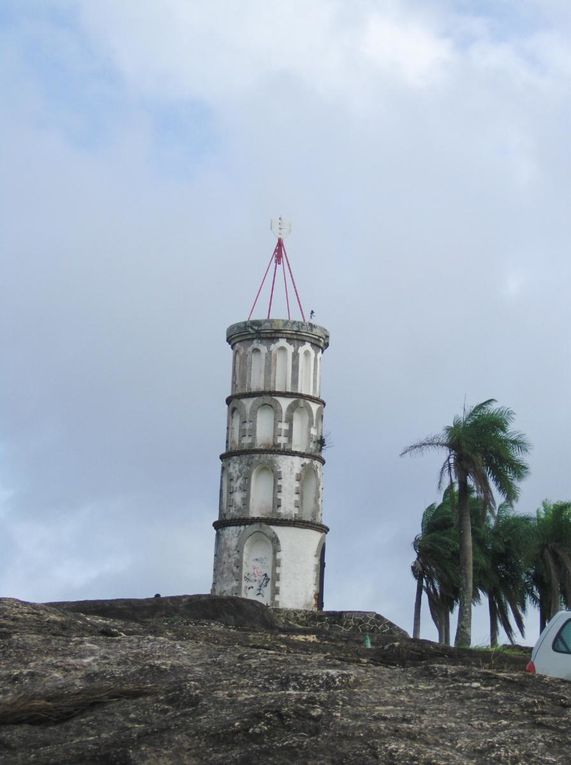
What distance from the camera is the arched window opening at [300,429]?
59.2m

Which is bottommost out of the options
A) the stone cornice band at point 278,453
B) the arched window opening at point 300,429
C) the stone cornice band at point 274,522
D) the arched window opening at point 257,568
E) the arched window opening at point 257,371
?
the arched window opening at point 257,568

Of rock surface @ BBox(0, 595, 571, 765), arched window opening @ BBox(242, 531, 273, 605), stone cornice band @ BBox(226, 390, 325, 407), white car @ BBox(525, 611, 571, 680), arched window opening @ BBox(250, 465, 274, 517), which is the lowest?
rock surface @ BBox(0, 595, 571, 765)

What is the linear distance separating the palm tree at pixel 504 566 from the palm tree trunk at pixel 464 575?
978cm

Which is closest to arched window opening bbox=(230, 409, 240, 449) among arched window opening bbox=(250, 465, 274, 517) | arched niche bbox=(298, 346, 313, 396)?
arched window opening bbox=(250, 465, 274, 517)

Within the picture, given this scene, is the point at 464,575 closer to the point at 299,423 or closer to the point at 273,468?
the point at 273,468

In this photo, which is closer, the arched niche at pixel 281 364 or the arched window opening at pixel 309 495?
the arched window opening at pixel 309 495

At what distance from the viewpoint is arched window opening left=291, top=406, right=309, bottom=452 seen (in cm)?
5916

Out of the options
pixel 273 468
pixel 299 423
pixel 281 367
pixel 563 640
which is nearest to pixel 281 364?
pixel 281 367

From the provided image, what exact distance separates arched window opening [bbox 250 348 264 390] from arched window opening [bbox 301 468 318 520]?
4.03 metres

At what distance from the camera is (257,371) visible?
59656mm

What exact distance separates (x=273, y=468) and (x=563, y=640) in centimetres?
4178

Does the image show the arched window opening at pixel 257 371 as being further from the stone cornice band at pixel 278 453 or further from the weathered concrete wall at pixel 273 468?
the stone cornice band at pixel 278 453

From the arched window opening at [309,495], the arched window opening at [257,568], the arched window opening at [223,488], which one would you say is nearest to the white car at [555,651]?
the arched window opening at [257,568]

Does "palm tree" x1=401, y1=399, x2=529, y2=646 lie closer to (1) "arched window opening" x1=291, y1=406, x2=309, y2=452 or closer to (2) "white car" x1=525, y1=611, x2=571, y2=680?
(1) "arched window opening" x1=291, y1=406, x2=309, y2=452
